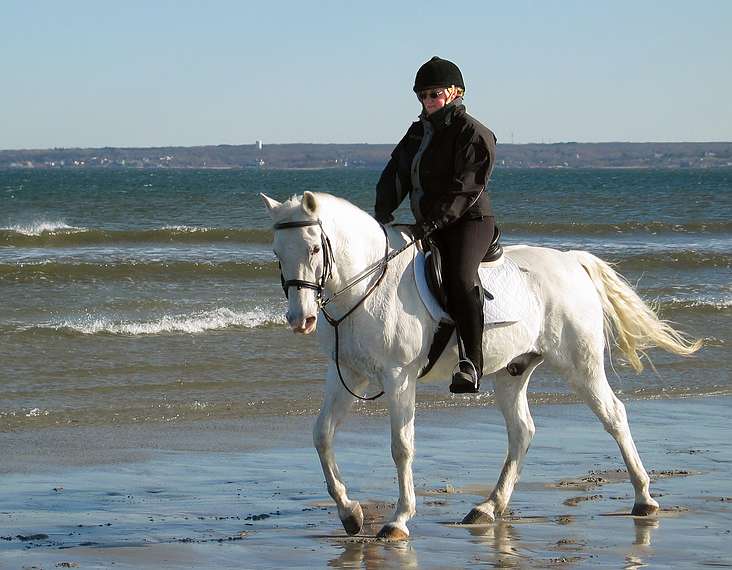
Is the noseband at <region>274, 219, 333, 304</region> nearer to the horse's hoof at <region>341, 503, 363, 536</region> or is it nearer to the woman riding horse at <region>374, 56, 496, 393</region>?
the woman riding horse at <region>374, 56, 496, 393</region>

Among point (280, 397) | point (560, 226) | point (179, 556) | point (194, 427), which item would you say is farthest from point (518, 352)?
point (560, 226)

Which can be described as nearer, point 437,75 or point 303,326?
point 303,326

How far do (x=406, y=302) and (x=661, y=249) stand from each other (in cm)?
2385

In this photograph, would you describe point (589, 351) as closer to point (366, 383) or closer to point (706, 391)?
point (366, 383)

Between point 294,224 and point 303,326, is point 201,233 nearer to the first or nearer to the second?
point 294,224

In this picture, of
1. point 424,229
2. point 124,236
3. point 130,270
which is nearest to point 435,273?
point 424,229

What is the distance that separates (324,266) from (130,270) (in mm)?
17708

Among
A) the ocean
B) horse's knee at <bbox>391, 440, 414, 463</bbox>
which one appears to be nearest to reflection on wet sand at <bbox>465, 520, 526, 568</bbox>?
horse's knee at <bbox>391, 440, 414, 463</bbox>

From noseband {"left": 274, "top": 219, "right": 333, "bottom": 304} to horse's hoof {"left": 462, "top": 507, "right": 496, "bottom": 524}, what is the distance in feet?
5.49

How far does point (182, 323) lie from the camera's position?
16188 mm

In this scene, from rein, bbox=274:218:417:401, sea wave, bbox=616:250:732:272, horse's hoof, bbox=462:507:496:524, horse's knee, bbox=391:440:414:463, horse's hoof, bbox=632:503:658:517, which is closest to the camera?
rein, bbox=274:218:417:401

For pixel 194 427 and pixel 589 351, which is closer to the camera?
pixel 589 351

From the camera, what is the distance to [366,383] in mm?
6645

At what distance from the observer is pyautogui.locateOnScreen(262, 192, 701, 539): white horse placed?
5.99m
